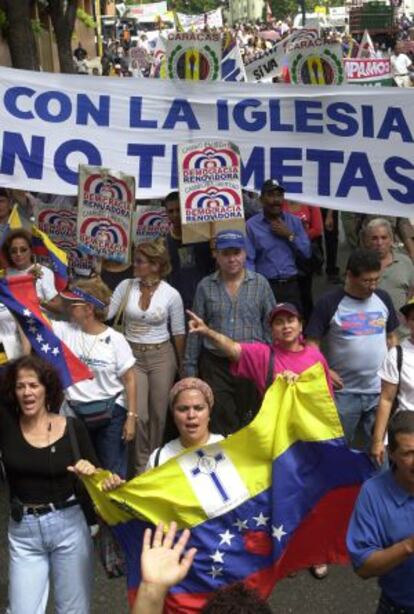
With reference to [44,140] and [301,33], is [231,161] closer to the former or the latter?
[44,140]

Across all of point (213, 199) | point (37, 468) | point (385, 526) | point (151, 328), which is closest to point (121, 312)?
point (151, 328)

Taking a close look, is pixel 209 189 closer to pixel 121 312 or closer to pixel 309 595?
pixel 121 312

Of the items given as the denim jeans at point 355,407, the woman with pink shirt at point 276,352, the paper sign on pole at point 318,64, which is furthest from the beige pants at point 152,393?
the paper sign on pole at point 318,64

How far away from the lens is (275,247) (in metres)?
6.27

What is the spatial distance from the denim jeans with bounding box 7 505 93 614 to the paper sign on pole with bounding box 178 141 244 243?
263 centimetres

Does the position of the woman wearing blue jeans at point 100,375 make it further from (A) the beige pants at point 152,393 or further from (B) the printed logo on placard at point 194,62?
(B) the printed logo on placard at point 194,62

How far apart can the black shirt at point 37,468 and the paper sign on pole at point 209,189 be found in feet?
8.17

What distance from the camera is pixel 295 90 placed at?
6266 mm

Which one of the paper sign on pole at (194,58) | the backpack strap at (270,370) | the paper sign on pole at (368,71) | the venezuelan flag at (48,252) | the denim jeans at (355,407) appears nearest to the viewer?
the backpack strap at (270,370)

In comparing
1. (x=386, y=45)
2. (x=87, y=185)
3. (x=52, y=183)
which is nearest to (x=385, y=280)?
(x=87, y=185)

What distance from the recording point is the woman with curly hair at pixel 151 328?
17.4 ft

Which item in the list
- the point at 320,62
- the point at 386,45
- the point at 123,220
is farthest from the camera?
the point at 386,45

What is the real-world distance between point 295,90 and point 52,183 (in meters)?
1.89

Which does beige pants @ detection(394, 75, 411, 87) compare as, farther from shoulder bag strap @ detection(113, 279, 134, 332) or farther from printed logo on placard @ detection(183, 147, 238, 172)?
shoulder bag strap @ detection(113, 279, 134, 332)
